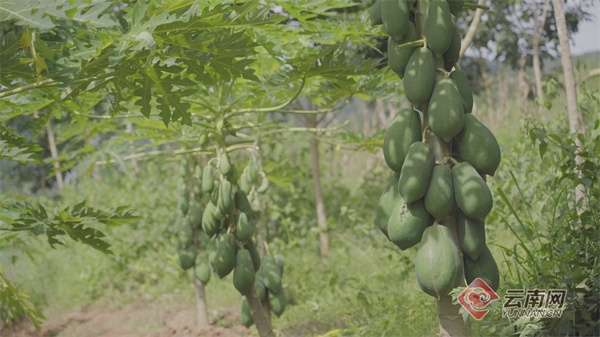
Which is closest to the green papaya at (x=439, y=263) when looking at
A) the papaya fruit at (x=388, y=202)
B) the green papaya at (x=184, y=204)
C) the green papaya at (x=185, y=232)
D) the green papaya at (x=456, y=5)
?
the papaya fruit at (x=388, y=202)

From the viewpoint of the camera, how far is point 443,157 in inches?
51.4

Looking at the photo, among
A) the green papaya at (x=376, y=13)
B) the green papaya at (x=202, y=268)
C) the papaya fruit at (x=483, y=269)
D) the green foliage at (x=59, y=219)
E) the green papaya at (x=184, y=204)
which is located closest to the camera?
the papaya fruit at (x=483, y=269)

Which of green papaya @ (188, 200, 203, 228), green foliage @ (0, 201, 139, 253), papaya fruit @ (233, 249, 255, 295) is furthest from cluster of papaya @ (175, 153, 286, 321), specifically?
green papaya @ (188, 200, 203, 228)

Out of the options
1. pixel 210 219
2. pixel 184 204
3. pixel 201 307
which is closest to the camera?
pixel 210 219

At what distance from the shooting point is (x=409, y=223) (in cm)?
128

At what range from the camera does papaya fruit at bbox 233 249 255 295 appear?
6.92ft

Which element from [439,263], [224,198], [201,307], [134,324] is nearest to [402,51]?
[439,263]

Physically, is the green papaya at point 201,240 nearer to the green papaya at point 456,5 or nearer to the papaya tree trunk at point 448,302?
the papaya tree trunk at point 448,302

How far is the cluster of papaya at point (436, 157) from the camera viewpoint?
121 centimetres

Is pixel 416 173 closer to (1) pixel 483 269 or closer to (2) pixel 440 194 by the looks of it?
(2) pixel 440 194

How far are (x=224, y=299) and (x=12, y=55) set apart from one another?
143 inches

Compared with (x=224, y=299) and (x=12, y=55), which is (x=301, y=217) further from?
(x=12, y=55)

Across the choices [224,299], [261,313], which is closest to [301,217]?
[224,299]

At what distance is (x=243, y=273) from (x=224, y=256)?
110 millimetres
